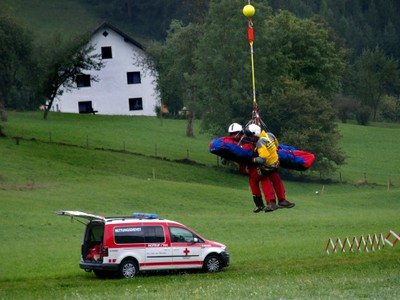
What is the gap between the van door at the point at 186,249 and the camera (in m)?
31.1

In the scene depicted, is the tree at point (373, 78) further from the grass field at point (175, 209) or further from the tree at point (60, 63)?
the tree at point (60, 63)

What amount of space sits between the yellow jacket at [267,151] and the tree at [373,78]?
10524cm

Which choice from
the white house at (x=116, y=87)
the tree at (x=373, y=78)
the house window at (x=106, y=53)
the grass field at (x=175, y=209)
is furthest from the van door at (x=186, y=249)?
the tree at (x=373, y=78)

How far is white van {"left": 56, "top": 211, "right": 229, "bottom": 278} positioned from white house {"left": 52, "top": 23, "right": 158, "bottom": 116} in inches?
3043

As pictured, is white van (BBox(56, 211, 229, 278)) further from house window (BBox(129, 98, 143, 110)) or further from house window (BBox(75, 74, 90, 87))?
house window (BBox(129, 98, 143, 110))

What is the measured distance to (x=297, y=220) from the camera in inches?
1890

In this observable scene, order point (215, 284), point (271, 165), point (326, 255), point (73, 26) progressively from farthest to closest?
point (73, 26)
point (326, 255)
point (215, 284)
point (271, 165)

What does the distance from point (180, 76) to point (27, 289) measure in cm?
6311

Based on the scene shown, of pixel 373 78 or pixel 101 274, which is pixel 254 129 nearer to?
pixel 101 274

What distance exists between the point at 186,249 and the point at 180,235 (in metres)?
0.59

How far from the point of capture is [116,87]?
11112cm

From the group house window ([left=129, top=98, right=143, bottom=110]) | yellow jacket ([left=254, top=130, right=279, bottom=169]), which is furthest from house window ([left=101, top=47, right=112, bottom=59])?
yellow jacket ([left=254, top=130, right=279, bottom=169])

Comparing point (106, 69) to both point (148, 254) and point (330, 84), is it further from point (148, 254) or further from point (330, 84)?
point (148, 254)

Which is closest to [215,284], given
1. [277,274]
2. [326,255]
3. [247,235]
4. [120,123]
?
[277,274]
